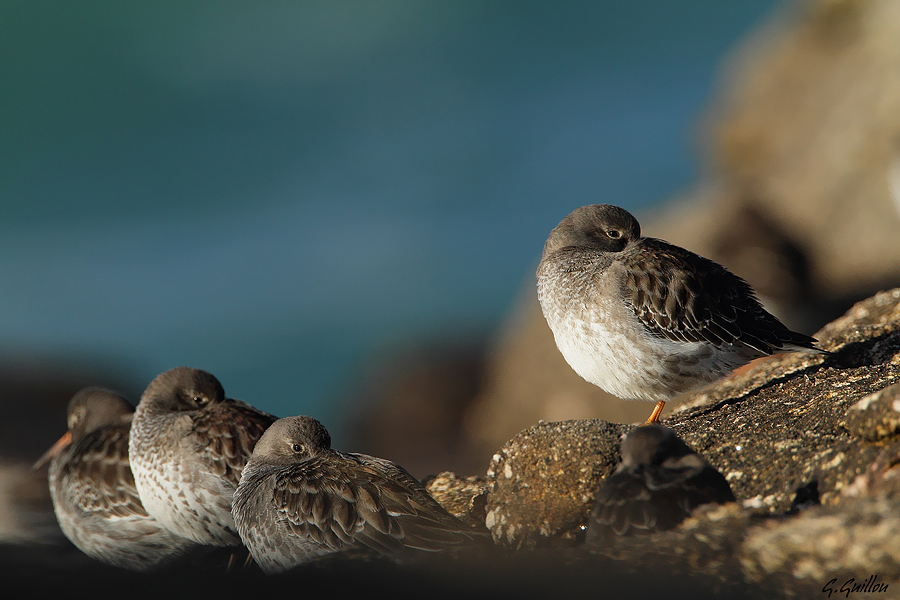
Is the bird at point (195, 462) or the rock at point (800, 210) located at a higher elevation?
the rock at point (800, 210)

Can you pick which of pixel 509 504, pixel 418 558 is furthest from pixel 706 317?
pixel 418 558

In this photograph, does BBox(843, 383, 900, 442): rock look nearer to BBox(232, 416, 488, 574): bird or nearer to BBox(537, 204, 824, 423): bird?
BBox(537, 204, 824, 423): bird

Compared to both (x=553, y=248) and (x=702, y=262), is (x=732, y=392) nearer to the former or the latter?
(x=702, y=262)

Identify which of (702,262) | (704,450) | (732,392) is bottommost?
(704,450)

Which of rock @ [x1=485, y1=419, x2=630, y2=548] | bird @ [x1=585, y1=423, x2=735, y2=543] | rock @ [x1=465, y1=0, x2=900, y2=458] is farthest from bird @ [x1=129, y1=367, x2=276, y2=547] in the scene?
rock @ [x1=465, y1=0, x2=900, y2=458]

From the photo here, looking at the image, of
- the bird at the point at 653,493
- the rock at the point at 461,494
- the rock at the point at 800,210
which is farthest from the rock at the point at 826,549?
the rock at the point at 800,210
